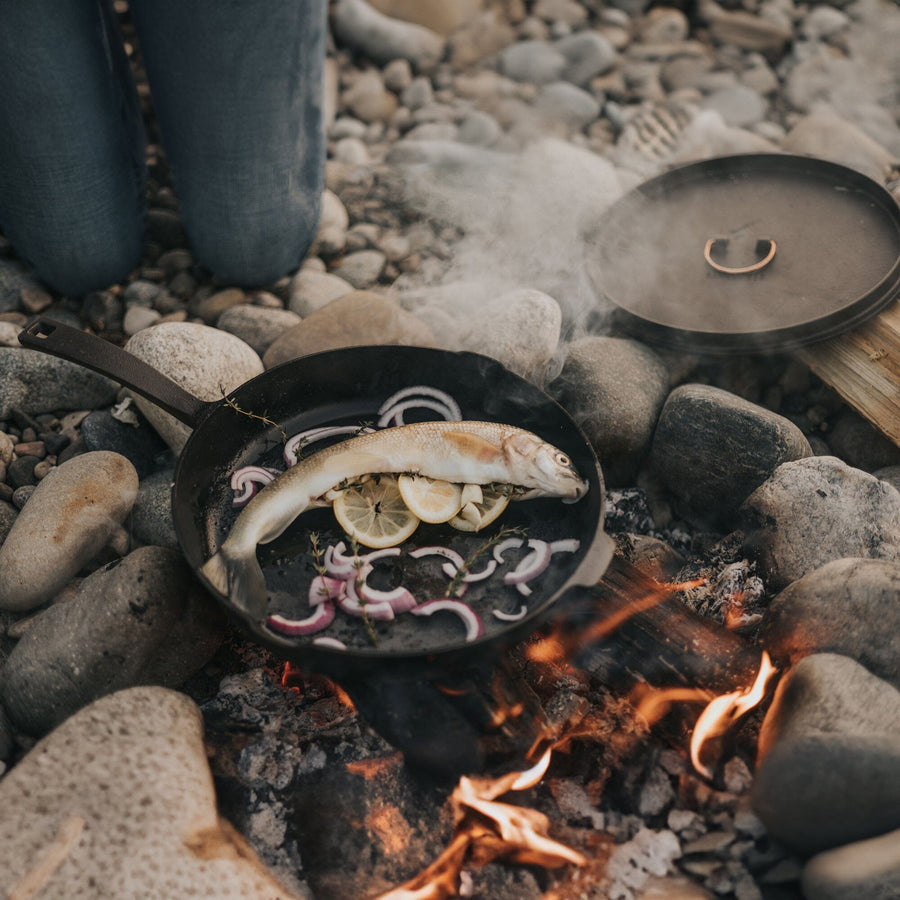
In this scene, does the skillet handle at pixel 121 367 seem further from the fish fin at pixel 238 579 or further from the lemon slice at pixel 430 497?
the lemon slice at pixel 430 497

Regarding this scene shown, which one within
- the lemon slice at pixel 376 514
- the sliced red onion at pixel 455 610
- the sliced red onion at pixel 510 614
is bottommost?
the sliced red onion at pixel 510 614

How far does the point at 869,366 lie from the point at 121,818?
4331mm

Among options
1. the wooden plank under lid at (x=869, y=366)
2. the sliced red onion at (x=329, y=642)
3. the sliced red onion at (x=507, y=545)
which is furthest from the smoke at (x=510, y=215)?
the sliced red onion at (x=329, y=642)

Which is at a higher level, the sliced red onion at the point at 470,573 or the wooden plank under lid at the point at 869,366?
the wooden plank under lid at the point at 869,366

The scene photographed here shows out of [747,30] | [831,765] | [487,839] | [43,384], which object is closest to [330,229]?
[43,384]

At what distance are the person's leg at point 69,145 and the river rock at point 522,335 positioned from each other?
100 inches

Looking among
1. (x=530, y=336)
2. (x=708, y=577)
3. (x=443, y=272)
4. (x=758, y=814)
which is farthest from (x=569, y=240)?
(x=758, y=814)

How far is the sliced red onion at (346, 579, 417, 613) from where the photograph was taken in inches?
126

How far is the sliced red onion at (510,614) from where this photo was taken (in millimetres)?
3240

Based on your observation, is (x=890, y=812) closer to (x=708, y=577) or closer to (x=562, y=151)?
(x=708, y=577)

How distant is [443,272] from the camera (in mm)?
5746

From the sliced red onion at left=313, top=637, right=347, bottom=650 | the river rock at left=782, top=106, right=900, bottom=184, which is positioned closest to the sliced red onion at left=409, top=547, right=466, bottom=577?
the sliced red onion at left=313, top=637, right=347, bottom=650

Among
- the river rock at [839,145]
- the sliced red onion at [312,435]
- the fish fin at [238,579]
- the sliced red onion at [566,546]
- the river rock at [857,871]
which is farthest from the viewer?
the river rock at [839,145]

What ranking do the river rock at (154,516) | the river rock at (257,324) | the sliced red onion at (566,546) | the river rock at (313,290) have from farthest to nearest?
the river rock at (313,290)
the river rock at (257,324)
the river rock at (154,516)
the sliced red onion at (566,546)
